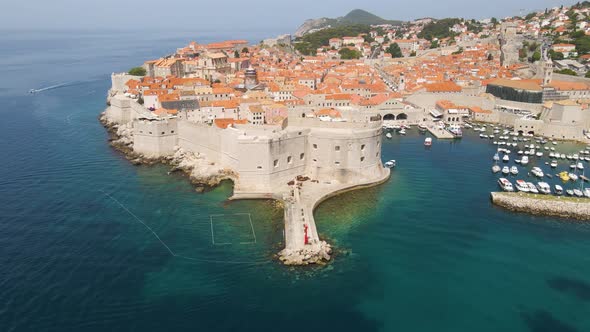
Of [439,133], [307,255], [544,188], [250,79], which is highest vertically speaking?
[250,79]

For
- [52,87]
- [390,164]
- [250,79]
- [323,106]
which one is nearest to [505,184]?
[390,164]

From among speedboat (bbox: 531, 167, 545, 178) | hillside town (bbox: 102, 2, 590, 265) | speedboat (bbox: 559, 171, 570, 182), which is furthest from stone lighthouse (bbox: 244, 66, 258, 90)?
speedboat (bbox: 559, 171, 570, 182)

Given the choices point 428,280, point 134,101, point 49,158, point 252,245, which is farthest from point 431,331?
point 134,101

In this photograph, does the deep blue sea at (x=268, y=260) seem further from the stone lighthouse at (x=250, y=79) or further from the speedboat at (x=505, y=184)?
the stone lighthouse at (x=250, y=79)

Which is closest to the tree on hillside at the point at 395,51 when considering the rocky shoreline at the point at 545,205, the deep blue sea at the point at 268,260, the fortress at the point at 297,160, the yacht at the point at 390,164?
the yacht at the point at 390,164

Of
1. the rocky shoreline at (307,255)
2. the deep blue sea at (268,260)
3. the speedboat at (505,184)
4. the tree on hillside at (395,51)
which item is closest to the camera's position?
the deep blue sea at (268,260)

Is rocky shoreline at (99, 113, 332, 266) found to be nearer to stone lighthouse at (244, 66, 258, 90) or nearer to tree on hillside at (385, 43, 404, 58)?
stone lighthouse at (244, 66, 258, 90)

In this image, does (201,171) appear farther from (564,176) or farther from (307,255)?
(564,176)
